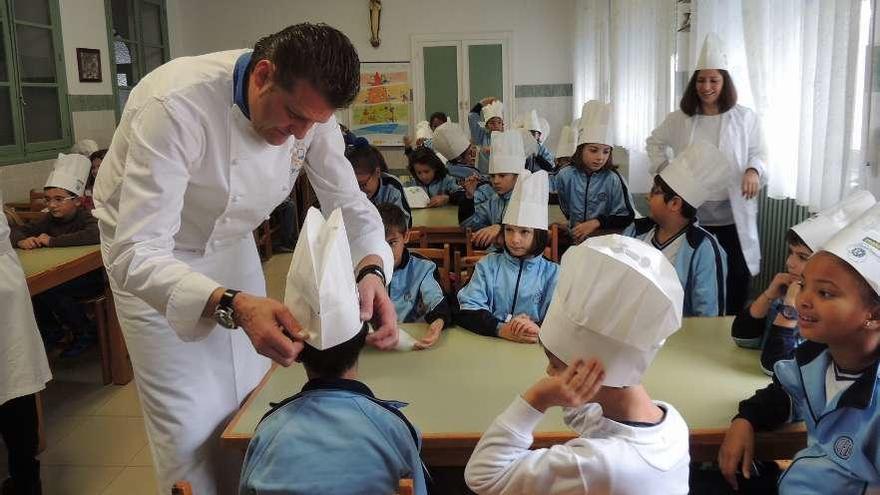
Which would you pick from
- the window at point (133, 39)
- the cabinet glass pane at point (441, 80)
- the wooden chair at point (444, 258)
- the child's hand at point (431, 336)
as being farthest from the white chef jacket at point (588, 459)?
the cabinet glass pane at point (441, 80)

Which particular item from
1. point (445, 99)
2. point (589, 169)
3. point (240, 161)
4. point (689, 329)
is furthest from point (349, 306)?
point (445, 99)

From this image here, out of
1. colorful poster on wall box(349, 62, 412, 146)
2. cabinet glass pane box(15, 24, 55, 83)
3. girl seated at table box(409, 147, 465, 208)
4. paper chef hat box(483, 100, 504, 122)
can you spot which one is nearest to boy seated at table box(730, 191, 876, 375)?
girl seated at table box(409, 147, 465, 208)

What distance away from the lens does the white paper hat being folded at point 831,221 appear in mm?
1721

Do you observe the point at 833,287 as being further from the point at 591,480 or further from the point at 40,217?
the point at 40,217

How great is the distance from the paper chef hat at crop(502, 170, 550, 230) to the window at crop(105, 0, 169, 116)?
487 centimetres

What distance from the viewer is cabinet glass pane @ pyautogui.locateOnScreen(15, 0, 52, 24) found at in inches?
194

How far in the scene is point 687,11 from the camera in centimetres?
434

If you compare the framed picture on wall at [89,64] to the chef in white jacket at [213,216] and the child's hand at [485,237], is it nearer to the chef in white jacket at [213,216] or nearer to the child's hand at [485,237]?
the child's hand at [485,237]

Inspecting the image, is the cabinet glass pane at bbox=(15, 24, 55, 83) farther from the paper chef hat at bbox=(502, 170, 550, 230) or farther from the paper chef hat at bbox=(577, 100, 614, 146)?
the paper chef hat at bbox=(502, 170, 550, 230)

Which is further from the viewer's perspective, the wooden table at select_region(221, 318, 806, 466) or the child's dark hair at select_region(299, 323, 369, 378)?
the wooden table at select_region(221, 318, 806, 466)

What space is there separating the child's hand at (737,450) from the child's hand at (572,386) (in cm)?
44

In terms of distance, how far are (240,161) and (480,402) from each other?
2.43 ft

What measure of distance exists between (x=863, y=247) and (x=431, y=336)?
111 cm

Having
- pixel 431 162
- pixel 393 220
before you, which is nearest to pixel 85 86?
pixel 431 162
